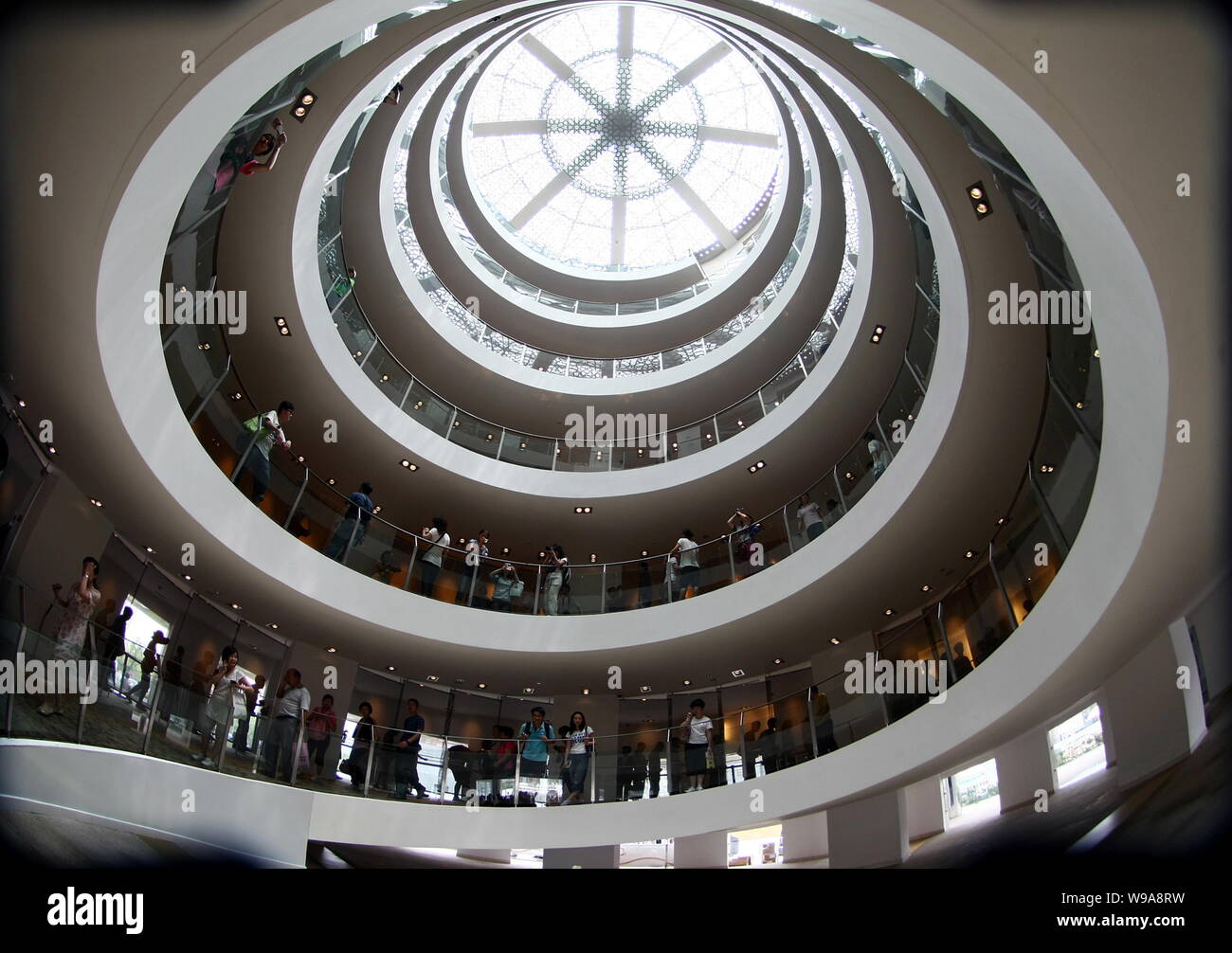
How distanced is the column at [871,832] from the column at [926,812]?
62.7 inches

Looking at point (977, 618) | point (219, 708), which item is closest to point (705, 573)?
point (977, 618)

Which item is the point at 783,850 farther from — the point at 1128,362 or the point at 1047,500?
the point at 1128,362

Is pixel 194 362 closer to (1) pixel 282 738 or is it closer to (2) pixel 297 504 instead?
(2) pixel 297 504

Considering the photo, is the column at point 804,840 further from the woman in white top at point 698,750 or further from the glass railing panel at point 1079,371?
the glass railing panel at point 1079,371

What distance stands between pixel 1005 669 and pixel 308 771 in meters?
6.96

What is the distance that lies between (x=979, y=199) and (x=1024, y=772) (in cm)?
579

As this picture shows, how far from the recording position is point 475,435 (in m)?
13.3

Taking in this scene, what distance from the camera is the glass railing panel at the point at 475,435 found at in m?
13.1

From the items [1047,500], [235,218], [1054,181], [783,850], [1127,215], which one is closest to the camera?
[1127,215]

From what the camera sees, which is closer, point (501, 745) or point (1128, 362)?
point (1128, 362)

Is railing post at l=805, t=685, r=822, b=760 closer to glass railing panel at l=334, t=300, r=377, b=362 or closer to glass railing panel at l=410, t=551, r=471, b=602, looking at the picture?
glass railing panel at l=410, t=551, r=471, b=602

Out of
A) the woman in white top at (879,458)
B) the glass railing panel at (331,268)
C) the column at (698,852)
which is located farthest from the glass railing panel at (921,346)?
the glass railing panel at (331,268)

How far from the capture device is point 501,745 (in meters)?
9.76

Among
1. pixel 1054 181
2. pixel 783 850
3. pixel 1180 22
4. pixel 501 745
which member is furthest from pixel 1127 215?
pixel 783 850
